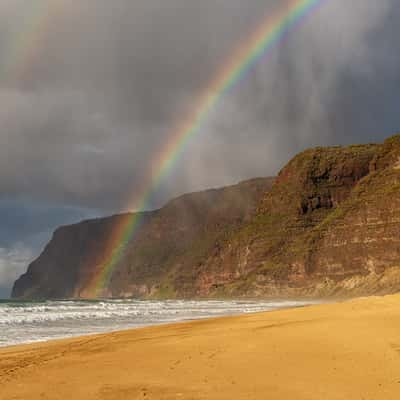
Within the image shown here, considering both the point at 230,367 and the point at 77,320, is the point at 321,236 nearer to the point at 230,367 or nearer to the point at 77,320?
the point at 77,320

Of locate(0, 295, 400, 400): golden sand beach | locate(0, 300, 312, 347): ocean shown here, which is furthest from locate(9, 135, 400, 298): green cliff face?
locate(0, 295, 400, 400): golden sand beach

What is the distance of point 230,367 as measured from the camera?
11086 millimetres

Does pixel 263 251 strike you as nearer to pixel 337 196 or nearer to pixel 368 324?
pixel 337 196

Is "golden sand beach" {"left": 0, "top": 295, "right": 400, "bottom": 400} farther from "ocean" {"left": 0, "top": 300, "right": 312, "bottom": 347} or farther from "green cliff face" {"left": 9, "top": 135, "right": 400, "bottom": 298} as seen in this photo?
"green cliff face" {"left": 9, "top": 135, "right": 400, "bottom": 298}

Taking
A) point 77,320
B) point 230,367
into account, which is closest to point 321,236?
point 77,320

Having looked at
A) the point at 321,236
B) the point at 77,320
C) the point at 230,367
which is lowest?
the point at 230,367

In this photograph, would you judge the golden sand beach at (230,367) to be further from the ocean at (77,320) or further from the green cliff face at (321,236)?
the green cliff face at (321,236)

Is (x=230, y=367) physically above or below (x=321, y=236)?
below

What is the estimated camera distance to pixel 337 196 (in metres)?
161

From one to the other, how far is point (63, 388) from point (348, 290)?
11031 centimetres

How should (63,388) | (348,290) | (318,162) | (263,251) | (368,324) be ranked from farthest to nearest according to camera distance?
(318,162), (263,251), (348,290), (368,324), (63,388)

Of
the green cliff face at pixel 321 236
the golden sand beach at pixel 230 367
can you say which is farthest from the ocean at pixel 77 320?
the green cliff face at pixel 321 236

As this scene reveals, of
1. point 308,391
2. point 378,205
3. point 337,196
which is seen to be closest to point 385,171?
point 378,205

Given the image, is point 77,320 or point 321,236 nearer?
point 77,320
